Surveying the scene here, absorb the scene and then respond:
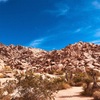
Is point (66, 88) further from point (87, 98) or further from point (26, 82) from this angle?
point (26, 82)

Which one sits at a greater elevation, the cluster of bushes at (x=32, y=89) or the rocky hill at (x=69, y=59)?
the rocky hill at (x=69, y=59)

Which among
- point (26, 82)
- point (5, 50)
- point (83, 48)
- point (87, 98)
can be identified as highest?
point (5, 50)

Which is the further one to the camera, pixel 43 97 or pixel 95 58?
pixel 95 58

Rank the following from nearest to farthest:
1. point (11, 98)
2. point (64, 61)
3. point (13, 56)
→ point (11, 98), point (64, 61), point (13, 56)

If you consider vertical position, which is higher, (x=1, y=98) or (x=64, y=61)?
(x=64, y=61)

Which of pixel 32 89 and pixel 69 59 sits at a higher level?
pixel 69 59

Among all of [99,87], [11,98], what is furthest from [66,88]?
[11,98]

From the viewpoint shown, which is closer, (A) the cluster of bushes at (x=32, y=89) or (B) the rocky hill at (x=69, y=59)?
(A) the cluster of bushes at (x=32, y=89)

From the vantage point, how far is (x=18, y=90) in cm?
1527

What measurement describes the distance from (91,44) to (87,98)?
4946cm

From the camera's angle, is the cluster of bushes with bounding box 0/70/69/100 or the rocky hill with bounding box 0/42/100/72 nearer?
the cluster of bushes with bounding box 0/70/69/100

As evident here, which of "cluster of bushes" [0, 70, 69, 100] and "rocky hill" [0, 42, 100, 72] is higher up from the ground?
"rocky hill" [0, 42, 100, 72]

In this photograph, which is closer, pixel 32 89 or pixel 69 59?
pixel 32 89

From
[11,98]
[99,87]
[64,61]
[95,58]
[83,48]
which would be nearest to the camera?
[11,98]
